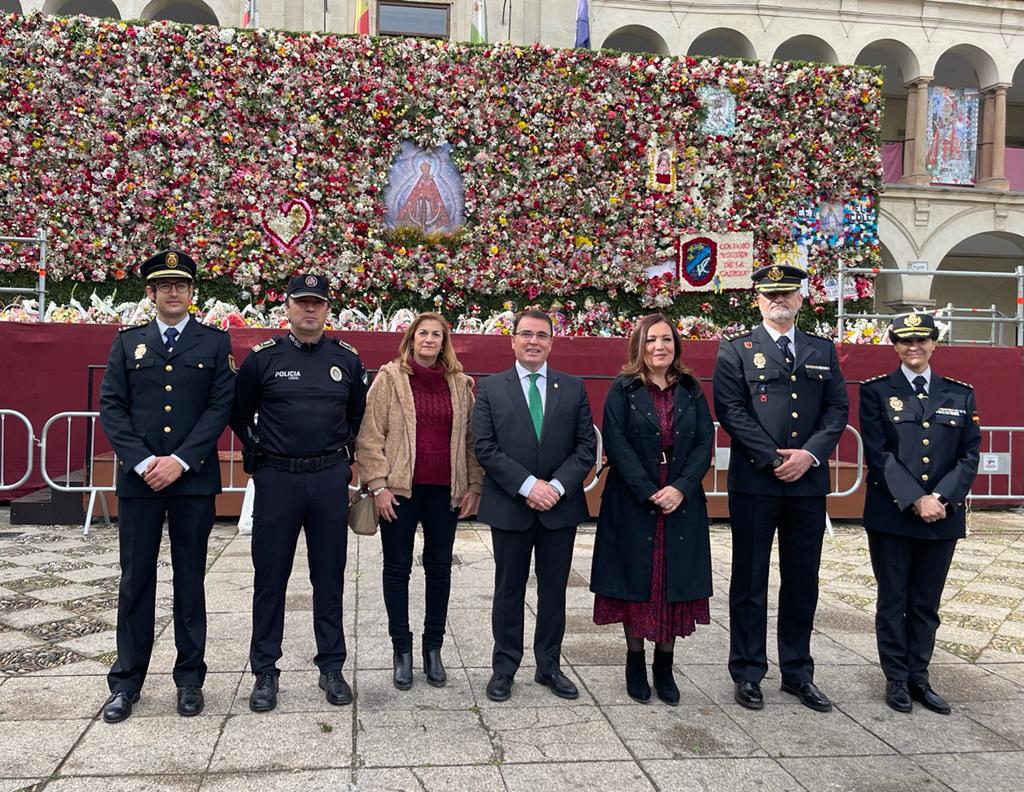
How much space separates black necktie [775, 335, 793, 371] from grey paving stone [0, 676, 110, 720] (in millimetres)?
3802

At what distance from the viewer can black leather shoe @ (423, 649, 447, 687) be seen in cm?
428

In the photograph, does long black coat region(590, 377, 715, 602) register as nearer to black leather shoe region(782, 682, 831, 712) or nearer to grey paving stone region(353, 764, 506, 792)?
black leather shoe region(782, 682, 831, 712)

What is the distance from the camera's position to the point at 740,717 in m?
3.95

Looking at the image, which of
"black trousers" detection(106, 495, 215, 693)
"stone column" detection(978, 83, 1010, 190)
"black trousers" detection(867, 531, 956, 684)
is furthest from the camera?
"stone column" detection(978, 83, 1010, 190)

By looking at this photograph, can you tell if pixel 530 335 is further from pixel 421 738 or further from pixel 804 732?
pixel 804 732

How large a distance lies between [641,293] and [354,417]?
32.4 ft

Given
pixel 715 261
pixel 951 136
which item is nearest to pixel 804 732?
pixel 715 261

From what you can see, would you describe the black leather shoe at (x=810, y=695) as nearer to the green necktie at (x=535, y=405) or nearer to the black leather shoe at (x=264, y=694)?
the green necktie at (x=535, y=405)

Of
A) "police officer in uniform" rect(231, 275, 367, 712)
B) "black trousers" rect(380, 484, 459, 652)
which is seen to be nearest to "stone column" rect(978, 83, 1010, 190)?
"black trousers" rect(380, 484, 459, 652)

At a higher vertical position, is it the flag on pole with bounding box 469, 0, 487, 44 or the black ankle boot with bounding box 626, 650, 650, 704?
the flag on pole with bounding box 469, 0, 487, 44

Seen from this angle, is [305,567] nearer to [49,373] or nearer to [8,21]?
[49,373]

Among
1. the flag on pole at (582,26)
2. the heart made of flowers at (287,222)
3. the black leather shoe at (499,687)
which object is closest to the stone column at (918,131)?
the flag on pole at (582,26)

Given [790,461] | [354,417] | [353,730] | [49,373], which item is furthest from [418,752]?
[49,373]

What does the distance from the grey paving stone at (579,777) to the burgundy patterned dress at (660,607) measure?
0.82 meters
